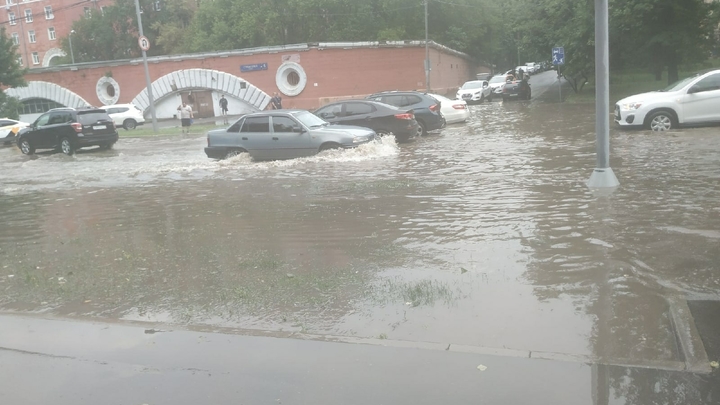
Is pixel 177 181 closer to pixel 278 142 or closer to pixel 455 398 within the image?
pixel 278 142

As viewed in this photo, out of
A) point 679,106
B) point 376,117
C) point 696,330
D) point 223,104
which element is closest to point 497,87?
point 223,104

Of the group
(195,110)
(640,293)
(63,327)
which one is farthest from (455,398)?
(195,110)

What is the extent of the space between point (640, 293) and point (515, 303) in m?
1.16

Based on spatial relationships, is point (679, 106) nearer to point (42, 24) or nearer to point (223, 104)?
point (223, 104)

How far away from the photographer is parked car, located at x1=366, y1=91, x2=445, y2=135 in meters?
21.3

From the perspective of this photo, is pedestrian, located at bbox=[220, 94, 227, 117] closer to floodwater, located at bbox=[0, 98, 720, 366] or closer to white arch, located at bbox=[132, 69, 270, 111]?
white arch, located at bbox=[132, 69, 270, 111]

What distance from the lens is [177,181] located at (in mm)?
15695

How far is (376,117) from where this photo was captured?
19.4 metres

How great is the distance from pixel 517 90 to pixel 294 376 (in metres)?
38.1

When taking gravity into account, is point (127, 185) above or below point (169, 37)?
below

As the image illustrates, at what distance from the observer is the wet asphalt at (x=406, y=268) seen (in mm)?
4840

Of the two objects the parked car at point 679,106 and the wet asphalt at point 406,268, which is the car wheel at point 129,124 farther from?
the parked car at point 679,106

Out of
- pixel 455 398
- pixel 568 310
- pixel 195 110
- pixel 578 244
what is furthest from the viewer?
pixel 195 110

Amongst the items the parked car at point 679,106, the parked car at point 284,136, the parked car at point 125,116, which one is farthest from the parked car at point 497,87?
the parked car at point 284,136
